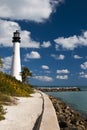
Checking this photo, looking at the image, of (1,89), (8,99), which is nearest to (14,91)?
(1,89)

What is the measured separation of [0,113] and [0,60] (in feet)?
8.14

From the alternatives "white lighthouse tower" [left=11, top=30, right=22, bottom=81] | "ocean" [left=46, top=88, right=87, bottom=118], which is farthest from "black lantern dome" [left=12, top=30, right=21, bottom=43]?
"ocean" [left=46, top=88, right=87, bottom=118]

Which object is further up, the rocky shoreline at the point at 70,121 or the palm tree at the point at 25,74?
the palm tree at the point at 25,74

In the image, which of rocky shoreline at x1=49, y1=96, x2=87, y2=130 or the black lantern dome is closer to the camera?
rocky shoreline at x1=49, y1=96, x2=87, y2=130

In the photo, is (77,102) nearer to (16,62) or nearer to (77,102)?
(77,102)

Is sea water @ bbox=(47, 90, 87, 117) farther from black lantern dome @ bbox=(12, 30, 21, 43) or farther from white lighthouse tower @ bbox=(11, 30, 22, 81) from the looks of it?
black lantern dome @ bbox=(12, 30, 21, 43)

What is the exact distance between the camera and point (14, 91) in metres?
32.3

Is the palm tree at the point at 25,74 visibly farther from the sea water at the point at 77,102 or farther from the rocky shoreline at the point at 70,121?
the rocky shoreline at the point at 70,121

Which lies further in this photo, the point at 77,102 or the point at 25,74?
the point at 25,74

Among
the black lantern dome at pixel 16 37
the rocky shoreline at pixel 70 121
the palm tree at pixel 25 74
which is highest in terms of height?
the black lantern dome at pixel 16 37

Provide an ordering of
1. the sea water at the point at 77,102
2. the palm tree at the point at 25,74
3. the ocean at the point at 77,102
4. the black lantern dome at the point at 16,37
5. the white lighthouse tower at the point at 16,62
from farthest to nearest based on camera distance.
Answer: the palm tree at the point at 25,74 → the black lantern dome at the point at 16,37 → the white lighthouse tower at the point at 16,62 → the sea water at the point at 77,102 → the ocean at the point at 77,102

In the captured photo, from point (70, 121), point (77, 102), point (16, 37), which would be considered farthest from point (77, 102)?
point (70, 121)

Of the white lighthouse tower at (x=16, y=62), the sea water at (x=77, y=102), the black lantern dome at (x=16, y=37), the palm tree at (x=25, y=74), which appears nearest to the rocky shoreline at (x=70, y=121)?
the sea water at (x=77, y=102)

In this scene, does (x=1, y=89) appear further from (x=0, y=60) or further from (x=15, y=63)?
(x=15, y=63)
